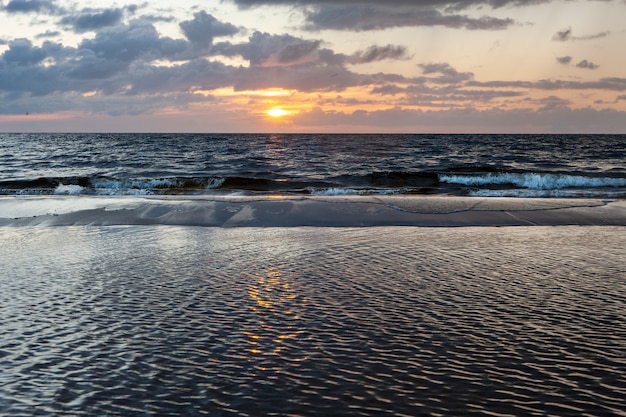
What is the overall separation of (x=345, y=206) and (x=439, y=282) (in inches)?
375

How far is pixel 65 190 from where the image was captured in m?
26.6

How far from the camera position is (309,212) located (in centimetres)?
1586

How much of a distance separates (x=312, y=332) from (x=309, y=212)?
1033 centimetres

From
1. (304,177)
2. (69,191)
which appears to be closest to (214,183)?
(304,177)

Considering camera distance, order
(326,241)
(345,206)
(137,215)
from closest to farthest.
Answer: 1. (326,241)
2. (137,215)
3. (345,206)

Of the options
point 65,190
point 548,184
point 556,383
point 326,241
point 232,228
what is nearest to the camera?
point 556,383

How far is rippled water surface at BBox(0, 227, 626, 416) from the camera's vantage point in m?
4.18

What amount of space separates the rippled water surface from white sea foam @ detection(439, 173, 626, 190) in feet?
73.9

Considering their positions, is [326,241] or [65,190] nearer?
[326,241]

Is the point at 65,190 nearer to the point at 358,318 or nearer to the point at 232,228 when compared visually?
the point at 232,228

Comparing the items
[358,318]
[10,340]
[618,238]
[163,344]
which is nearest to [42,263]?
[10,340]

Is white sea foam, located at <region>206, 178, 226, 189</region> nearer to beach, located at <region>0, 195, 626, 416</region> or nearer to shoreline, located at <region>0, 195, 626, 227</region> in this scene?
shoreline, located at <region>0, 195, 626, 227</region>

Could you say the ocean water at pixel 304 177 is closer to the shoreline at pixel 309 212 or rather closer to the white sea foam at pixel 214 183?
the white sea foam at pixel 214 183

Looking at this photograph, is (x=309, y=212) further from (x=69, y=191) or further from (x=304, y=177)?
(x=304, y=177)
